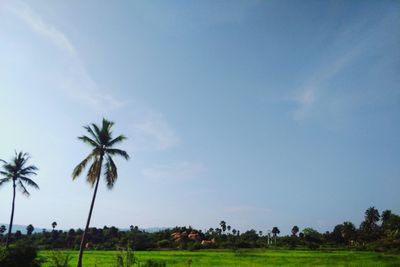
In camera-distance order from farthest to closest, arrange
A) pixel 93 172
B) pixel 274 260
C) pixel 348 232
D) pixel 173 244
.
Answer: pixel 348 232 < pixel 173 244 < pixel 274 260 < pixel 93 172

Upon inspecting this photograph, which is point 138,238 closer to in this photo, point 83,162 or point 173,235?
point 173,235

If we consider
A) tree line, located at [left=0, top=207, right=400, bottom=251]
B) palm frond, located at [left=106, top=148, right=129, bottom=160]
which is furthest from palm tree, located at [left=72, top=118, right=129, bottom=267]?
tree line, located at [left=0, top=207, right=400, bottom=251]

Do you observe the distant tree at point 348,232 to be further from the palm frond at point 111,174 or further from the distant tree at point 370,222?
the palm frond at point 111,174

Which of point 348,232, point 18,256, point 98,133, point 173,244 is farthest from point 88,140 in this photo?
point 348,232

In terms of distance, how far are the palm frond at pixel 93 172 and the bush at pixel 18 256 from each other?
19.8ft

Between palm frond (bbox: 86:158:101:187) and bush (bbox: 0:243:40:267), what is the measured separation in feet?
19.8

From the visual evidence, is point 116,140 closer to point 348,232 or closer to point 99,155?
point 99,155

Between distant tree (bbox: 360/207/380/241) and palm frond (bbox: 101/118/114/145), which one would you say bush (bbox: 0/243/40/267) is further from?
distant tree (bbox: 360/207/380/241)

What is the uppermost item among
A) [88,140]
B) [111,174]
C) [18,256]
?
[88,140]

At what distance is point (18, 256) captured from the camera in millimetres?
22375

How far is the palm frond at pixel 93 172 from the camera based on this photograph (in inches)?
1064

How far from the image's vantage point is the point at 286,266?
31.5 meters

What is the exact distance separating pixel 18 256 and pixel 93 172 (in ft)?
24.6

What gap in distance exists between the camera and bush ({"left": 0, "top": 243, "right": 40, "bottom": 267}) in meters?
21.5
